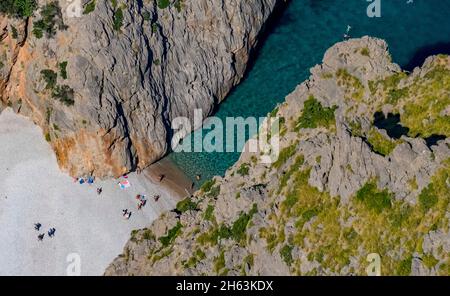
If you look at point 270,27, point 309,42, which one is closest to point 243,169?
point 309,42

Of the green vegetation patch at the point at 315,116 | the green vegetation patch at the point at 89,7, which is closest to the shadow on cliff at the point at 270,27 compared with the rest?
the green vegetation patch at the point at 315,116

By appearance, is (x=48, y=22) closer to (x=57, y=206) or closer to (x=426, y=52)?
(x=57, y=206)

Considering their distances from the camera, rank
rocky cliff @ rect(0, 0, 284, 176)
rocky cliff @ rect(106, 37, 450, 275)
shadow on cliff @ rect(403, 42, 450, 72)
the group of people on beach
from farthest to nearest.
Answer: shadow on cliff @ rect(403, 42, 450, 72) → rocky cliff @ rect(0, 0, 284, 176) → the group of people on beach → rocky cliff @ rect(106, 37, 450, 275)

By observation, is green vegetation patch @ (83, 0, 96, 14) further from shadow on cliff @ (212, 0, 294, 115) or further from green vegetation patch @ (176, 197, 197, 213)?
green vegetation patch @ (176, 197, 197, 213)

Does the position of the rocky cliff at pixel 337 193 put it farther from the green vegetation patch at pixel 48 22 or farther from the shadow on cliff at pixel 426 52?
the green vegetation patch at pixel 48 22

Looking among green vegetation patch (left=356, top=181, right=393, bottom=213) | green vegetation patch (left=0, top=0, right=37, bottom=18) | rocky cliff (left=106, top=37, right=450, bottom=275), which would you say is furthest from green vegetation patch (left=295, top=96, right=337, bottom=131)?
green vegetation patch (left=0, top=0, right=37, bottom=18)

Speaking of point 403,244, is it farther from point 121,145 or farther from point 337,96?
point 121,145
